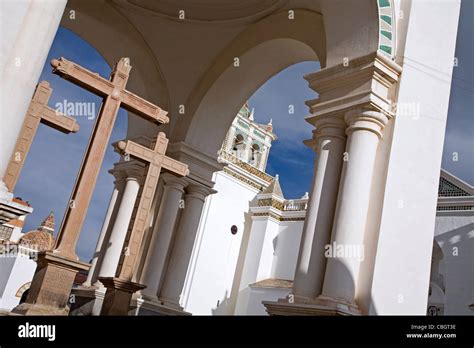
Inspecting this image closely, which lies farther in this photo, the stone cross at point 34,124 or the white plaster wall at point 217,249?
the white plaster wall at point 217,249

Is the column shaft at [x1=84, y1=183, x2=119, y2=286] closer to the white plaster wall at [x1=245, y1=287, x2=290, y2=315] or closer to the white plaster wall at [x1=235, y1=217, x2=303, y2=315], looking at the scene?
the white plaster wall at [x1=245, y1=287, x2=290, y2=315]

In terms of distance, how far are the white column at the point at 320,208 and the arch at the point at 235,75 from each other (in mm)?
2369

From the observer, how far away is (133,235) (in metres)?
5.34

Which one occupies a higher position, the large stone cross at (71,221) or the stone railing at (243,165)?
the stone railing at (243,165)

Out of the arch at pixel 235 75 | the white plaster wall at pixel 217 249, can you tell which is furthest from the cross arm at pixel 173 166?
the white plaster wall at pixel 217 249

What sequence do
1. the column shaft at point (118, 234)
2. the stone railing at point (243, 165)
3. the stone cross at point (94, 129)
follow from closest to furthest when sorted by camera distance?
the stone cross at point (94, 129), the column shaft at point (118, 234), the stone railing at point (243, 165)

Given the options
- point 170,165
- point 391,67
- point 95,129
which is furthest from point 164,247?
point 391,67

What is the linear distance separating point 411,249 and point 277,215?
1201cm

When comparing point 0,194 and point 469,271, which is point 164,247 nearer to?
point 0,194

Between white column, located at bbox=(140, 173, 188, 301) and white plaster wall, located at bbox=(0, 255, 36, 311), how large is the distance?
26.8 ft

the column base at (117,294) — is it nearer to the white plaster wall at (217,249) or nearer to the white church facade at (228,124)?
the white church facade at (228,124)

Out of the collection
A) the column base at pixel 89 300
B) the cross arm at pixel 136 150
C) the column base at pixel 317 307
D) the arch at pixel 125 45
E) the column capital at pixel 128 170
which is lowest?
the column base at pixel 89 300

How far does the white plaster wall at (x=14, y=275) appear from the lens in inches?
567

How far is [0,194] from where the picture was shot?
3723mm
